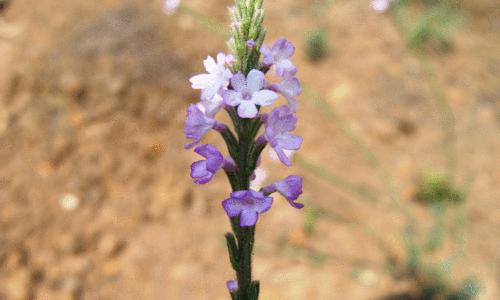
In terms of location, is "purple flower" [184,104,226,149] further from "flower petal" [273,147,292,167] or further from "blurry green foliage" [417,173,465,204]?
"blurry green foliage" [417,173,465,204]

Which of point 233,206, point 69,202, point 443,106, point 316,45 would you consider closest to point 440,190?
point 443,106

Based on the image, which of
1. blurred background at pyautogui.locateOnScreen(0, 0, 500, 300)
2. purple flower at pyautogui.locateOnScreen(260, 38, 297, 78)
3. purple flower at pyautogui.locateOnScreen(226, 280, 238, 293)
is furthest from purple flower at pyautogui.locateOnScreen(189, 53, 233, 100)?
blurred background at pyautogui.locateOnScreen(0, 0, 500, 300)

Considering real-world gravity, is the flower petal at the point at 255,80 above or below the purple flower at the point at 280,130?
above

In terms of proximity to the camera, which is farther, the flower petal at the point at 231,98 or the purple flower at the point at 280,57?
the purple flower at the point at 280,57

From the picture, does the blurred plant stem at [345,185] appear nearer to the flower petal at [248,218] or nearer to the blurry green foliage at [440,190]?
the blurry green foliage at [440,190]

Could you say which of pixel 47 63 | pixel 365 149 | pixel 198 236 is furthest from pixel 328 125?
pixel 47 63

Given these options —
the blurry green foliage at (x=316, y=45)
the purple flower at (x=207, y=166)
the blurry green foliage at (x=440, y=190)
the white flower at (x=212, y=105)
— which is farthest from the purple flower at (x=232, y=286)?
the blurry green foliage at (x=316, y=45)

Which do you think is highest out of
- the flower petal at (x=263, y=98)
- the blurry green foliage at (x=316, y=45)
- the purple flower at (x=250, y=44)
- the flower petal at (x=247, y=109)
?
the purple flower at (x=250, y=44)
